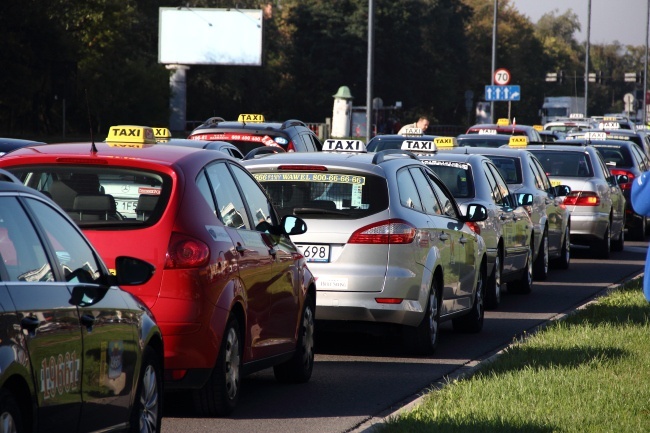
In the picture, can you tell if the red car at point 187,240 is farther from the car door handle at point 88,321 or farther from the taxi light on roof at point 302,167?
the taxi light on roof at point 302,167

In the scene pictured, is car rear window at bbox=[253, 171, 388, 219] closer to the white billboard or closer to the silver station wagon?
the silver station wagon

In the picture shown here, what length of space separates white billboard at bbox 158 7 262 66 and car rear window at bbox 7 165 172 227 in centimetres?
6465

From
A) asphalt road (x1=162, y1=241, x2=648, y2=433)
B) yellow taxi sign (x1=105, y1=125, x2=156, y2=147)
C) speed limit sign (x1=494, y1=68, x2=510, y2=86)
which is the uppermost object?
speed limit sign (x1=494, y1=68, x2=510, y2=86)

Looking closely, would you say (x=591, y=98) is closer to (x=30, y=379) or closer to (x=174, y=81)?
(x=174, y=81)

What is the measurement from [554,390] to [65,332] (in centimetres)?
406

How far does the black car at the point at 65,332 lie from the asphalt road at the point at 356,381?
59.6 inches

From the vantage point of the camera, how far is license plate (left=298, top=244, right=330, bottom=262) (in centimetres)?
1057

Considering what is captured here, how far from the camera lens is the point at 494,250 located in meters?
14.9

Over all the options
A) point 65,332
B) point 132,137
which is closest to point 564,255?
point 132,137

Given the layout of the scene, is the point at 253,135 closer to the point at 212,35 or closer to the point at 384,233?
the point at 384,233

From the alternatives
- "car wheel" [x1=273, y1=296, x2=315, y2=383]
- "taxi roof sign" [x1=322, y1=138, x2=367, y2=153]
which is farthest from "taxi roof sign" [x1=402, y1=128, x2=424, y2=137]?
"car wheel" [x1=273, y1=296, x2=315, y2=383]

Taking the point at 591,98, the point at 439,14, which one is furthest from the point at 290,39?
the point at 591,98

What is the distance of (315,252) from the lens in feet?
34.8

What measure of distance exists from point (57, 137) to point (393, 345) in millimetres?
51336
